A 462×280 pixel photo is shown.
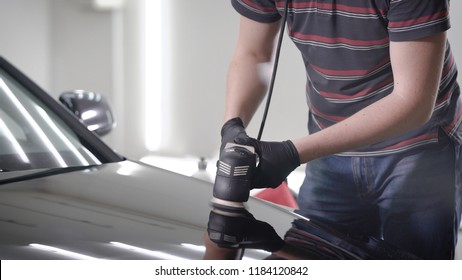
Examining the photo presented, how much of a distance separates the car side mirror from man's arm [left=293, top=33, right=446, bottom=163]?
52 centimetres

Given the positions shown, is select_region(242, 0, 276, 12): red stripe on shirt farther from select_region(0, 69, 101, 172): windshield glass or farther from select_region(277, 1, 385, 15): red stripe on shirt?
select_region(0, 69, 101, 172): windshield glass

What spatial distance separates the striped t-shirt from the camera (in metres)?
1.18

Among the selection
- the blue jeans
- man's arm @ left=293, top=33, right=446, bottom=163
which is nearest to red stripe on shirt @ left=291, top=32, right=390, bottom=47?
man's arm @ left=293, top=33, right=446, bottom=163

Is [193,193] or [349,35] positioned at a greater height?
[349,35]

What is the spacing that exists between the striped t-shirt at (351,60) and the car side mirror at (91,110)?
374 millimetres

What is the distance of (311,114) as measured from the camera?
1412 millimetres

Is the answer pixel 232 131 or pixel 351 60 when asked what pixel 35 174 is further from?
pixel 351 60

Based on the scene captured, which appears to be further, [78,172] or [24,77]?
[24,77]

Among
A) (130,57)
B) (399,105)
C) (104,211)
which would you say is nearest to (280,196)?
(399,105)

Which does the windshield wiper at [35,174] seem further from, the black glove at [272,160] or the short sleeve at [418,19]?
the short sleeve at [418,19]

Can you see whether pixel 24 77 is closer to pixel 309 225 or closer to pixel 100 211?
pixel 100 211

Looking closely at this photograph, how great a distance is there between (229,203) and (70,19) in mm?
3444

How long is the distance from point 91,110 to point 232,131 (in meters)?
0.44
